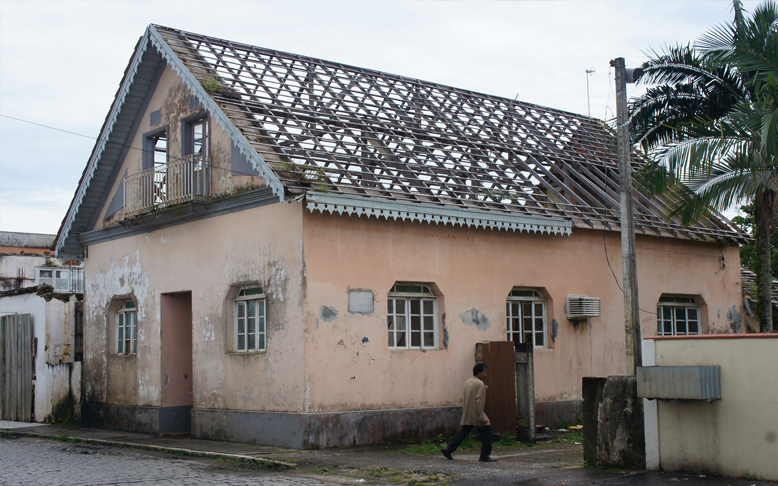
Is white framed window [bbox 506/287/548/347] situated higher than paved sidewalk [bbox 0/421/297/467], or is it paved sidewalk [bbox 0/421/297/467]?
white framed window [bbox 506/287/548/347]

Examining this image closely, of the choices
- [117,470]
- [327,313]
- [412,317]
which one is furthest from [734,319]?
[117,470]

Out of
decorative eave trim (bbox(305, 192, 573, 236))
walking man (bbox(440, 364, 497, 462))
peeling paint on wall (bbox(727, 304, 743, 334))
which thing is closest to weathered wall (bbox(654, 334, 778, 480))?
walking man (bbox(440, 364, 497, 462))

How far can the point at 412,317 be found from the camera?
14.9 meters

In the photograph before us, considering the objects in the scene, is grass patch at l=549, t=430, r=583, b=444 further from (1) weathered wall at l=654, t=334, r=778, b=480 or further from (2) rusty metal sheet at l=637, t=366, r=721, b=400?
(2) rusty metal sheet at l=637, t=366, r=721, b=400

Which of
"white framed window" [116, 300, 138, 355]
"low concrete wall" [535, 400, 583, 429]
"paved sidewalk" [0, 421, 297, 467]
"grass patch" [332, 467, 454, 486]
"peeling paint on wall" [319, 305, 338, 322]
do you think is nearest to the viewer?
"grass patch" [332, 467, 454, 486]

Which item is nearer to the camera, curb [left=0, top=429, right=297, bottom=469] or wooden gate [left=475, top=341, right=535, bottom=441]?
curb [left=0, top=429, right=297, bottom=469]

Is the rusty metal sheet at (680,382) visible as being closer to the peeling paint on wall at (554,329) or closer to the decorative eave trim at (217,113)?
the decorative eave trim at (217,113)

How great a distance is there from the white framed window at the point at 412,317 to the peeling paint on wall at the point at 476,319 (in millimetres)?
591

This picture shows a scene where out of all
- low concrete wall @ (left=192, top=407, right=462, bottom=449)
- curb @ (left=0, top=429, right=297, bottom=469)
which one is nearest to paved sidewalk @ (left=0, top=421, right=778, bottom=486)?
curb @ (left=0, top=429, right=297, bottom=469)

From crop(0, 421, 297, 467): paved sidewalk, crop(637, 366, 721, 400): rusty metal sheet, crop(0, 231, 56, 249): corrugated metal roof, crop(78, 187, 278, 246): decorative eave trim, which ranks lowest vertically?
crop(0, 421, 297, 467): paved sidewalk

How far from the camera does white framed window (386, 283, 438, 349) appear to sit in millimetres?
14711

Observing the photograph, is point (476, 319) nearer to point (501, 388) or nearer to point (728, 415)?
point (501, 388)

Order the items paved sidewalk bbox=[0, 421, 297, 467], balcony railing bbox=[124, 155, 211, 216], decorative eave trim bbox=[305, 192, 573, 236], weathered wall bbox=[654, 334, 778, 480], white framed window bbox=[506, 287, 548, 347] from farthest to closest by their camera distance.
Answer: white framed window bbox=[506, 287, 548, 347] → balcony railing bbox=[124, 155, 211, 216] → decorative eave trim bbox=[305, 192, 573, 236] → paved sidewalk bbox=[0, 421, 297, 467] → weathered wall bbox=[654, 334, 778, 480]

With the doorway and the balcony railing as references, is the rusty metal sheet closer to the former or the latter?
the balcony railing
